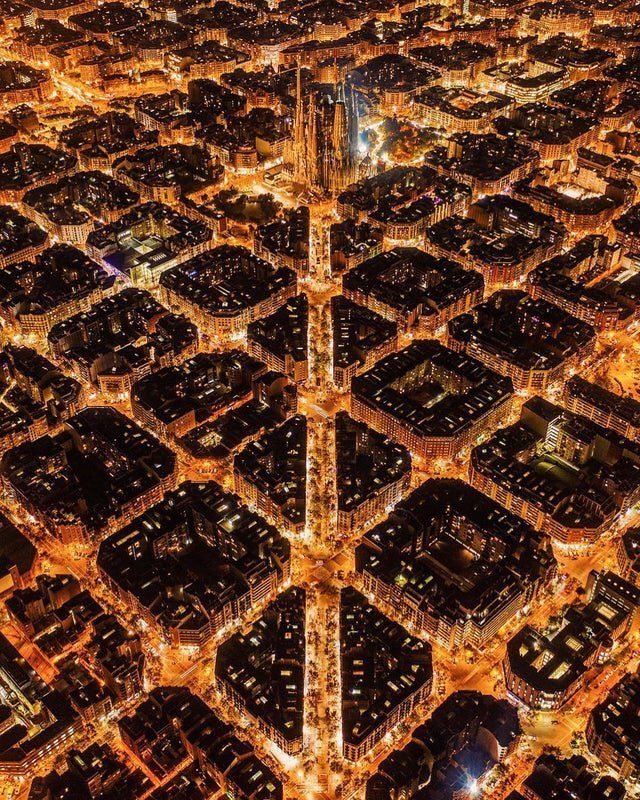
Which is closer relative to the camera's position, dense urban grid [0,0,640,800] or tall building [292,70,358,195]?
dense urban grid [0,0,640,800]

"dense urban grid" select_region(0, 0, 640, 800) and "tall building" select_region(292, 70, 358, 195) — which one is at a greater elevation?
"tall building" select_region(292, 70, 358, 195)

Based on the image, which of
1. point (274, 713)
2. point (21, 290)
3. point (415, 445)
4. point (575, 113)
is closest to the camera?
point (274, 713)

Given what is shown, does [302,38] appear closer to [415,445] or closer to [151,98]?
[151,98]

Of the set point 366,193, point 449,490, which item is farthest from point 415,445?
point 366,193

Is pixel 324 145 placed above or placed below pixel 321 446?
above

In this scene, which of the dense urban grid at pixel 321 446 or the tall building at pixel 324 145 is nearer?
the dense urban grid at pixel 321 446

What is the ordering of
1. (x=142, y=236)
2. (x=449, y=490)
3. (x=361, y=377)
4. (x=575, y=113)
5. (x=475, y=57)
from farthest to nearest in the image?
1. (x=475, y=57)
2. (x=575, y=113)
3. (x=142, y=236)
4. (x=361, y=377)
5. (x=449, y=490)

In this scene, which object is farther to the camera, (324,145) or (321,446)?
(324,145)

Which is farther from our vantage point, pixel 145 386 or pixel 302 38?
pixel 302 38
